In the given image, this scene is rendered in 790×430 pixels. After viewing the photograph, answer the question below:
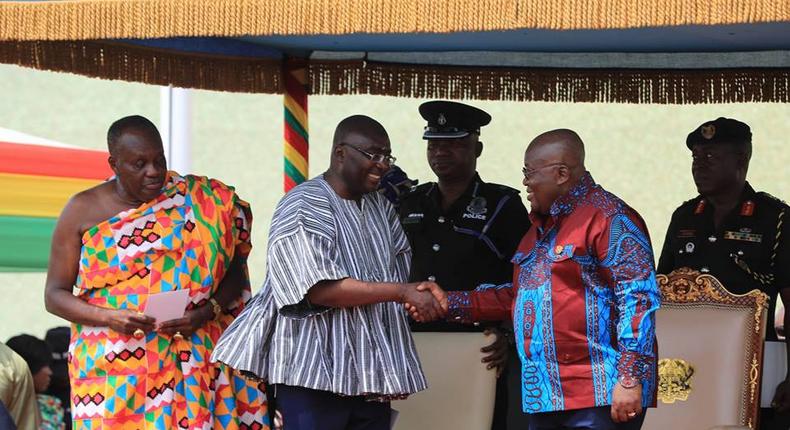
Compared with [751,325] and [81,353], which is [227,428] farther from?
[751,325]

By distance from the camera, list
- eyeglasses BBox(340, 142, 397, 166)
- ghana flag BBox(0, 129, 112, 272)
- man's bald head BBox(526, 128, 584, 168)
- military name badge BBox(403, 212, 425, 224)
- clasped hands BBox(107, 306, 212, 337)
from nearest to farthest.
Result: 1. man's bald head BBox(526, 128, 584, 168)
2. eyeglasses BBox(340, 142, 397, 166)
3. clasped hands BBox(107, 306, 212, 337)
4. military name badge BBox(403, 212, 425, 224)
5. ghana flag BBox(0, 129, 112, 272)

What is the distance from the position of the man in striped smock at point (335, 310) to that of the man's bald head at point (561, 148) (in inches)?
21.9

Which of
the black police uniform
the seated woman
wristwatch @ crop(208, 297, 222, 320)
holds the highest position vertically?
the black police uniform

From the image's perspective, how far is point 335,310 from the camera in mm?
4348

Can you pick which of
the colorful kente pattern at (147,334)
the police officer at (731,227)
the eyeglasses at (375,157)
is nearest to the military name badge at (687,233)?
the police officer at (731,227)

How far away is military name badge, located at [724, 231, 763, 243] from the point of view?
17.6ft

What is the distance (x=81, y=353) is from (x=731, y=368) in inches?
103

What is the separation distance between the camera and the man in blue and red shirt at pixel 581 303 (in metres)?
4.00

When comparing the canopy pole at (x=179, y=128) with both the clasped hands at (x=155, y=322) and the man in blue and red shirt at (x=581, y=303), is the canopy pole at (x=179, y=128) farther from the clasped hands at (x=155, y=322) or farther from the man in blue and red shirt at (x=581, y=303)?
the man in blue and red shirt at (x=581, y=303)

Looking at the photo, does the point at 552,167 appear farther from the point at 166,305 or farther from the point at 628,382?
the point at 166,305

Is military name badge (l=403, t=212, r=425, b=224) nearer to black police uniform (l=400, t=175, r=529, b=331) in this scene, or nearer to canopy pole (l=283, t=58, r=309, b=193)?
black police uniform (l=400, t=175, r=529, b=331)

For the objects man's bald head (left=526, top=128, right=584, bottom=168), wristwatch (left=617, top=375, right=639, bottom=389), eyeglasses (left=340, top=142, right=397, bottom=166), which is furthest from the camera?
eyeglasses (left=340, top=142, right=397, bottom=166)

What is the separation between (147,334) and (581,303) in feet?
5.59

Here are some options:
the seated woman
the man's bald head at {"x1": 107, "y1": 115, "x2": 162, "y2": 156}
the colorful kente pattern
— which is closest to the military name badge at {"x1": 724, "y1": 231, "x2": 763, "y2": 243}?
the colorful kente pattern
